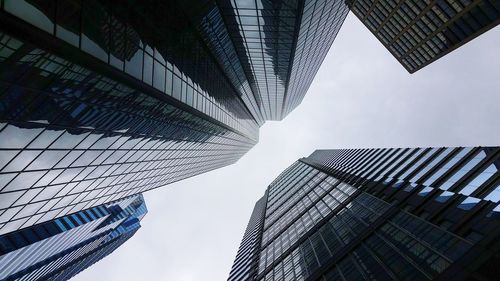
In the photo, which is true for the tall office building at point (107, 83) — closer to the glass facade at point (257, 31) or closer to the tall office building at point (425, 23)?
the glass facade at point (257, 31)

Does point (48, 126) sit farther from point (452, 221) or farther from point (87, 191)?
point (452, 221)

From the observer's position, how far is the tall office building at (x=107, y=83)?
1427 centimetres

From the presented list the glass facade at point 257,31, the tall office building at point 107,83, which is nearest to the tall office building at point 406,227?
the tall office building at point 107,83

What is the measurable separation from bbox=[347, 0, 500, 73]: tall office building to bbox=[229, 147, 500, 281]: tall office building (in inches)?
1814

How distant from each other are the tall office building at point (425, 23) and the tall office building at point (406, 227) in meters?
46.1

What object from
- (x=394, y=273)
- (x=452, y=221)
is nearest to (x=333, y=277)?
(x=394, y=273)

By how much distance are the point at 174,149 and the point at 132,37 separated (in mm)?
27181

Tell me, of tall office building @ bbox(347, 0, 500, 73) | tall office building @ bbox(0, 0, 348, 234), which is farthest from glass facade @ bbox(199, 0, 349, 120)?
tall office building @ bbox(347, 0, 500, 73)

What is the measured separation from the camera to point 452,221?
2244cm

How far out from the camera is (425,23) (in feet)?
307

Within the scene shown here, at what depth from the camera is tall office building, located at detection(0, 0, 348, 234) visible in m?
14.3

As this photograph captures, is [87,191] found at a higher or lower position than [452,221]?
higher

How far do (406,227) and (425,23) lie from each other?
80121 mm

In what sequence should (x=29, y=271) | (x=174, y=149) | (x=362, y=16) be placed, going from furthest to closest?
(x=362, y=16)
(x=29, y=271)
(x=174, y=149)
